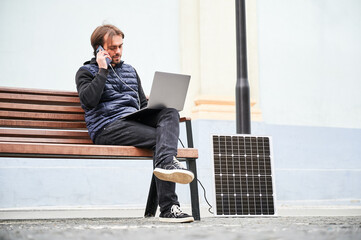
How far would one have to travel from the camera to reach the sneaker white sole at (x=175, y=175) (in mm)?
2738

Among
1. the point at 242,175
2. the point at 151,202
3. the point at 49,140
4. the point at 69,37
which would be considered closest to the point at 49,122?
the point at 49,140

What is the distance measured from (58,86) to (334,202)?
12.2ft

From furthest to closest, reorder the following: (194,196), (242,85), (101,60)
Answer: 1. (242,85)
2. (101,60)
3. (194,196)

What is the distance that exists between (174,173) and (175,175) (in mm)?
19

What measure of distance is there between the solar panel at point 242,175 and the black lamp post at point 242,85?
16 cm

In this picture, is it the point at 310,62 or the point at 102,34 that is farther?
the point at 310,62

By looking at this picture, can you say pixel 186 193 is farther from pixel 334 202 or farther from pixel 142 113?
pixel 142 113

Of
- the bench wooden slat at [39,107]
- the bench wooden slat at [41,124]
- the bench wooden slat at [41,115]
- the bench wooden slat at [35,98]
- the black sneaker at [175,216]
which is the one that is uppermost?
the bench wooden slat at [35,98]

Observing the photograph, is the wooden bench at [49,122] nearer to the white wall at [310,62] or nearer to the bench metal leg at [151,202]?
the bench metal leg at [151,202]

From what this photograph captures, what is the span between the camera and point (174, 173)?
9.02 ft

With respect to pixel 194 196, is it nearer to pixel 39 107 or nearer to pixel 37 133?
pixel 37 133

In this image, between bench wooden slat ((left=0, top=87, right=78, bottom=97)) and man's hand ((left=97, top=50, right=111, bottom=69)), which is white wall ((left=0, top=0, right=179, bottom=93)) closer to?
bench wooden slat ((left=0, top=87, right=78, bottom=97))

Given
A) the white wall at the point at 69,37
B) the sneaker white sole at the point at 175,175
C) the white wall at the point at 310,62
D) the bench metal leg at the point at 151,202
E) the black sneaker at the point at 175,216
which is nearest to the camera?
the sneaker white sole at the point at 175,175

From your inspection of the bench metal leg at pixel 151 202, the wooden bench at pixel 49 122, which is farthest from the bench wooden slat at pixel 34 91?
the bench metal leg at pixel 151 202
